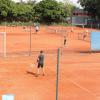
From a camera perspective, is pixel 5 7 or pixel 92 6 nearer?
pixel 5 7

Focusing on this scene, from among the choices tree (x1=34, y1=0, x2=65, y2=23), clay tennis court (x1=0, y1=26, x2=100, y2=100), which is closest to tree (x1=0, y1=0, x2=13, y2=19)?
tree (x1=34, y1=0, x2=65, y2=23)

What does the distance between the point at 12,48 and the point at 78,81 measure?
60.2 ft

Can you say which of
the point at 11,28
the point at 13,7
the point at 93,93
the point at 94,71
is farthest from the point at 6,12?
the point at 93,93

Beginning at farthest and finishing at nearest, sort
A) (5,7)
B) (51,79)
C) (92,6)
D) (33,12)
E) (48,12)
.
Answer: (92,6) < (33,12) < (48,12) < (5,7) < (51,79)

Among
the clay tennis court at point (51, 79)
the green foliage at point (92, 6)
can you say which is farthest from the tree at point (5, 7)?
the clay tennis court at point (51, 79)

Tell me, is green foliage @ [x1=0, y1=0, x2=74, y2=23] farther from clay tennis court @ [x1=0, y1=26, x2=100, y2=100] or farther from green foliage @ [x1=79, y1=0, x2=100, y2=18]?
clay tennis court @ [x1=0, y1=26, x2=100, y2=100]

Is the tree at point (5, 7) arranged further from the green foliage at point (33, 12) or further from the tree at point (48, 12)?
the tree at point (48, 12)

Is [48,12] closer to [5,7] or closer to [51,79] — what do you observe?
[5,7]

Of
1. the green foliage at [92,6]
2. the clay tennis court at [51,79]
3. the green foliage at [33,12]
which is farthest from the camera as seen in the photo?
the green foliage at [92,6]

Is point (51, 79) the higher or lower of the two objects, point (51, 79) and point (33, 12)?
the lower

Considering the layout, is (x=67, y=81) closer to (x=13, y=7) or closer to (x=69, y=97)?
(x=69, y=97)

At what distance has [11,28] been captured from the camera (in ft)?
227

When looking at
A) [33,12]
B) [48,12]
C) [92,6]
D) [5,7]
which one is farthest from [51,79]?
[92,6]

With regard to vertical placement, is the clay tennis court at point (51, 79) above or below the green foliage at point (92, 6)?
below
